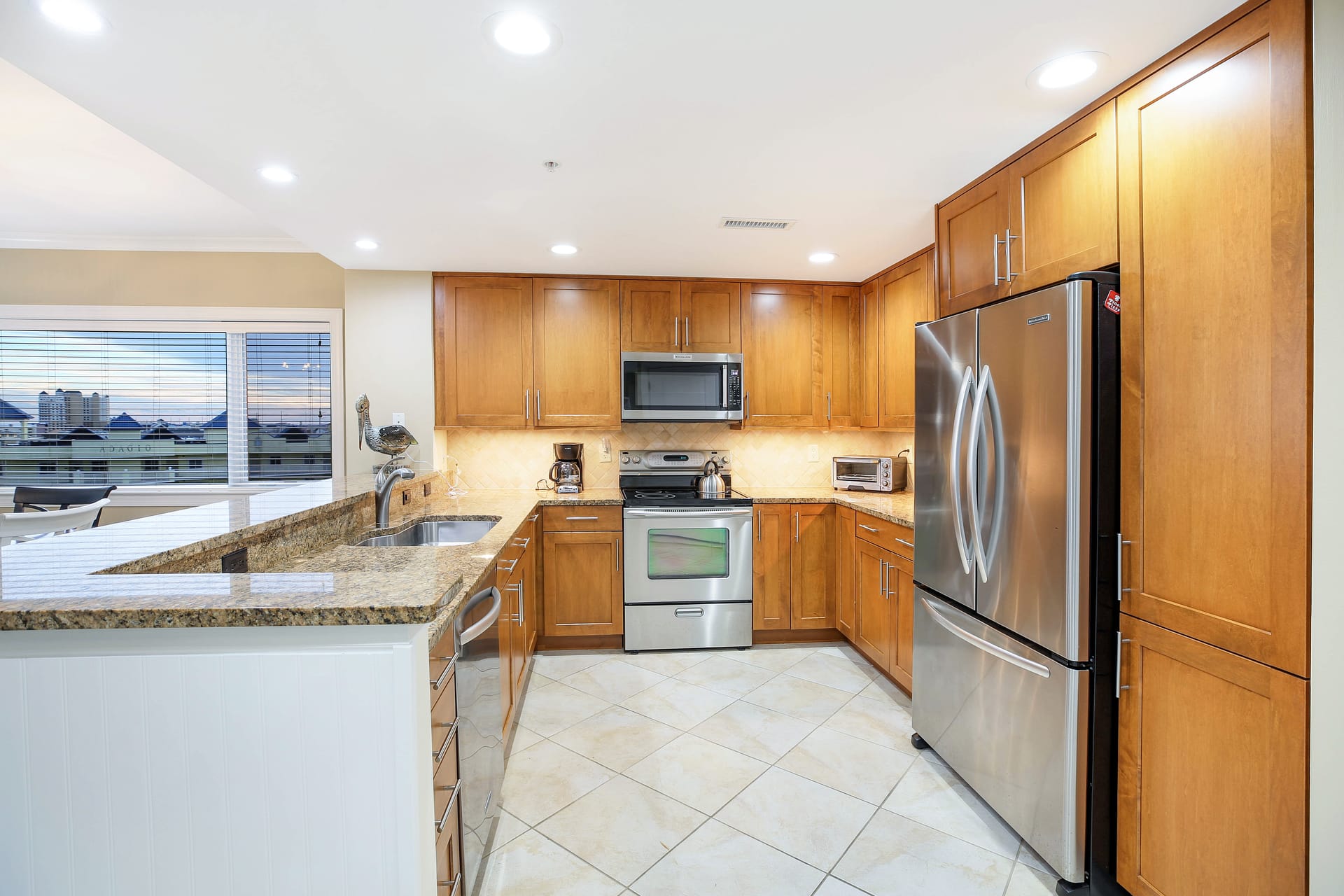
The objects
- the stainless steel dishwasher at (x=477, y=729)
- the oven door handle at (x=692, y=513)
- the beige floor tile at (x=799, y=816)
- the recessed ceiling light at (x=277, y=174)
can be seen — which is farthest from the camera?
the oven door handle at (x=692, y=513)

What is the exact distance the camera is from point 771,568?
3697 mm

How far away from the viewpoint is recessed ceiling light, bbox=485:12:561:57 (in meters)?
1.41

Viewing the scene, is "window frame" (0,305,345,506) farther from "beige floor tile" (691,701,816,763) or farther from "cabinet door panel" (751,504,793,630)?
"beige floor tile" (691,701,816,763)

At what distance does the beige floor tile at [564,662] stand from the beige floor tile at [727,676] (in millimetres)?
529

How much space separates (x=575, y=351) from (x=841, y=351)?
1715 mm

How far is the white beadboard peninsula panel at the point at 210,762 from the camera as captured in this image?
102 centimetres

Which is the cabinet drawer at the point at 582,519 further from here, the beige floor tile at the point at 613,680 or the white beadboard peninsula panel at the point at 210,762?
the white beadboard peninsula panel at the point at 210,762

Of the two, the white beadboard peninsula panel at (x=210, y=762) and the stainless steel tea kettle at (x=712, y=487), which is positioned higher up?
the stainless steel tea kettle at (x=712, y=487)

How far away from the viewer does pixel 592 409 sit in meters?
3.89

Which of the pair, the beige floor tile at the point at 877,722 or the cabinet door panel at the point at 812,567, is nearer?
the beige floor tile at the point at 877,722

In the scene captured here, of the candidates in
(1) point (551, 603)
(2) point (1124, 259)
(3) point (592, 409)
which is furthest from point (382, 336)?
(2) point (1124, 259)

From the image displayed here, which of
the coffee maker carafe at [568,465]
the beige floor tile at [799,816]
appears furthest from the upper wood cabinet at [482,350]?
the beige floor tile at [799,816]

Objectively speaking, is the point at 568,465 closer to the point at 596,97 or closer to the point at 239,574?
the point at 596,97

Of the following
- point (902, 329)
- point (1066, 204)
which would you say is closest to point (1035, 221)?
point (1066, 204)
